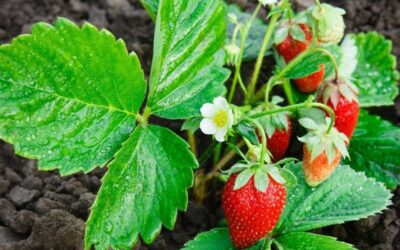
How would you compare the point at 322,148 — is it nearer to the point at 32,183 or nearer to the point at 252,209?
the point at 252,209

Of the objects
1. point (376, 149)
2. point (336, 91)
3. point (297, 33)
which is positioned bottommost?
point (376, 149)

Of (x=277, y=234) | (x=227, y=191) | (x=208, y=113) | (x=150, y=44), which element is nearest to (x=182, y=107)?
(x=208, y=113)

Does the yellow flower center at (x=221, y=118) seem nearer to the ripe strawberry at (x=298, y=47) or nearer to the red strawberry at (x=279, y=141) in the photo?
the red strawberry at (x=279, y=141)

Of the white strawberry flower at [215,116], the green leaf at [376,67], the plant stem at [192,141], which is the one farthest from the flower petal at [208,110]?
the green leaf at [376,67]

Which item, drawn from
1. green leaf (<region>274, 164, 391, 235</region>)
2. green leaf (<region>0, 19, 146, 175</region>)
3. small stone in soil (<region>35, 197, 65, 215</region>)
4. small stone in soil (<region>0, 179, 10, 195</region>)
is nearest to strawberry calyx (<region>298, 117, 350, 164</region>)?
green leaf (<region>274, 164, 391, 235</region>)

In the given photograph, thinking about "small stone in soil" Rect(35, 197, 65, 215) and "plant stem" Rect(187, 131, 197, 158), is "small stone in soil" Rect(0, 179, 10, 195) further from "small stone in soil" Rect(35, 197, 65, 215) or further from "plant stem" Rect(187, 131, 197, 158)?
"plant stem" Rect(187, 131, 197, 158)

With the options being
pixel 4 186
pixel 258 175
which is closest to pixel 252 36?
pixel 258 175

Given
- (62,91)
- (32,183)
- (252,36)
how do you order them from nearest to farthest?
(62,91) < (32,183) < (252,36)
